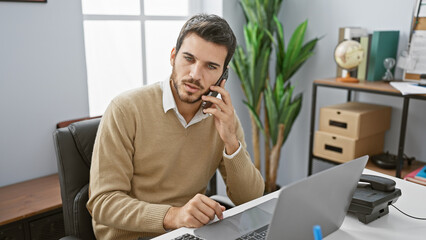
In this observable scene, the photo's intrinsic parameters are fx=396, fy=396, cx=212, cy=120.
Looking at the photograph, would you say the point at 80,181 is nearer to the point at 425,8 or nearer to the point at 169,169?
the point at 169,169

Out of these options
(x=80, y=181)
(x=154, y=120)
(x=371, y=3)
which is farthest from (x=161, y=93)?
(x=371, y=3)

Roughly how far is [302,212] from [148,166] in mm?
716

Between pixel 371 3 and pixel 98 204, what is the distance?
2.15 m

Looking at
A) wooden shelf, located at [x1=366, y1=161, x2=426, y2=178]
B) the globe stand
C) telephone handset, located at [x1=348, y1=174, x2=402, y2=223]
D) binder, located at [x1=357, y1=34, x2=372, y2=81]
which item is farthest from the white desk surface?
binder, located at [x1=357, y1=34, x2=372, y2=81]

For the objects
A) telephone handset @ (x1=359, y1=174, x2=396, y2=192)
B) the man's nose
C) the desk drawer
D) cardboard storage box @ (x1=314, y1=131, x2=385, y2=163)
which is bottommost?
the desk drawer

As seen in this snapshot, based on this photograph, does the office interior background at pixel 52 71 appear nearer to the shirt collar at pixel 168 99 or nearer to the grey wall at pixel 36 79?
the grey wall at pixel 36 79

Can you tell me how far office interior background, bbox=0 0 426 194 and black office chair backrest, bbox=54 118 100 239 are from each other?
3.15 feet

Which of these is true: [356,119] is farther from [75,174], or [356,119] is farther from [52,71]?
[52,71]

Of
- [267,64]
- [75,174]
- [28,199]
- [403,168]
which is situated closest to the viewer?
[75,174]

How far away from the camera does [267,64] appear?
9.21 ft

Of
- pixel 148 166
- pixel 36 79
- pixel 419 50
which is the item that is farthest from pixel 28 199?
pixel 419 50

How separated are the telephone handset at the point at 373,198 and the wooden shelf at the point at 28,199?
4.78 feet

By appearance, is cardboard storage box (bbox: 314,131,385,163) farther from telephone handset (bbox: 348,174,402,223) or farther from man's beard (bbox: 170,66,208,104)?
man's beard (bbox: 170,66,208,104)

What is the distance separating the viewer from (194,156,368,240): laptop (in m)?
0.83
